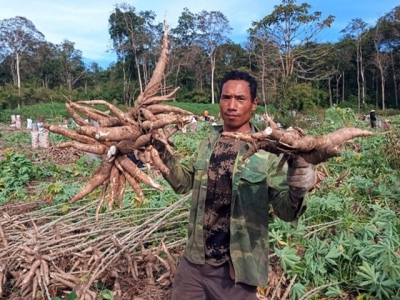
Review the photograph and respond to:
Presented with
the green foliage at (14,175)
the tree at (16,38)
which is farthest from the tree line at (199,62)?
the green foliage at (14,175)

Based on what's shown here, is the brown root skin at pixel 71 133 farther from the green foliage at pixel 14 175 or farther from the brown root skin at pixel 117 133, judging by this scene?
the green foliage at pixel 14 175

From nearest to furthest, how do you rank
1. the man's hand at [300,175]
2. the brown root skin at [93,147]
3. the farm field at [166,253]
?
the man's hand at [300,175], the brown root skin at [93,147], the farm field at [166,253]

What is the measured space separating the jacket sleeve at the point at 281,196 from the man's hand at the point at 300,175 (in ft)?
0.42

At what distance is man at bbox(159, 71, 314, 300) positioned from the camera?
1546mm

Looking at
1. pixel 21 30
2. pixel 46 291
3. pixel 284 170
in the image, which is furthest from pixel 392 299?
pixel 21 30

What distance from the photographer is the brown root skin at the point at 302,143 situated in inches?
49.1

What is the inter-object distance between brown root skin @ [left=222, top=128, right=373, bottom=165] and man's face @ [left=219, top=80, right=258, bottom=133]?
30cm

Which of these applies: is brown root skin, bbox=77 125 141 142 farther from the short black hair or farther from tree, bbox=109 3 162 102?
tree, bbox=109 3 162 102

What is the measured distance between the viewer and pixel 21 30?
40.0 m

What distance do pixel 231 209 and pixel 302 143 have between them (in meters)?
0.45

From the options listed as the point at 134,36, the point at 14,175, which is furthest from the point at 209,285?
the point at 134,36

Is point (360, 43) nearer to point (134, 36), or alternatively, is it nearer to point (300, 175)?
point (134, 36)

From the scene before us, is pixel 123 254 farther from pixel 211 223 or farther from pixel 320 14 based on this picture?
pixel 320 14

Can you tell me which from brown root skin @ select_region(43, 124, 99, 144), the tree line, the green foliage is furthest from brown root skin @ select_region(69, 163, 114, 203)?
the tree line
